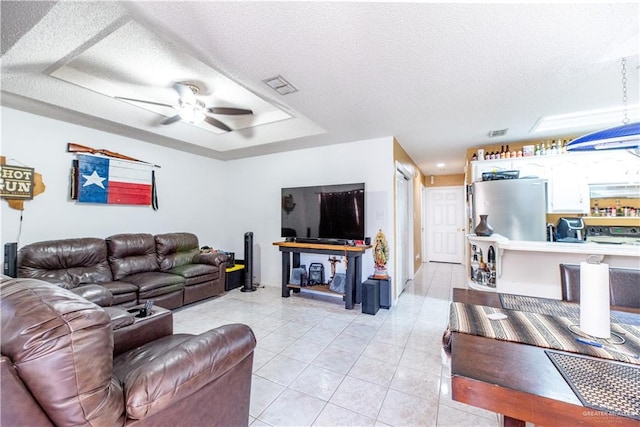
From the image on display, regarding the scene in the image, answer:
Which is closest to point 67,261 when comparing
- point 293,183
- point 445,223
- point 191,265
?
point 191,265

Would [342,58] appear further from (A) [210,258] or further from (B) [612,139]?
(A) [210,258]

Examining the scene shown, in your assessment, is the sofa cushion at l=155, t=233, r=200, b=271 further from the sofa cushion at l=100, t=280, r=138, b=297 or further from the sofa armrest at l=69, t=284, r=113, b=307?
the sofa armrest at l=69, t=284, r=113, b=307

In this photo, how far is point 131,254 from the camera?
12.3 ft

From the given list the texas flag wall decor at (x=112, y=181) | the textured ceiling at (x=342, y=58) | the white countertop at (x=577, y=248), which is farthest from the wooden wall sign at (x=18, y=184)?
the white countertop at (x=577, y=248)

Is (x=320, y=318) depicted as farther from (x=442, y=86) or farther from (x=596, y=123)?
(x=596, y=123)

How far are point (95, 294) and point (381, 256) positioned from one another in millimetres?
3248

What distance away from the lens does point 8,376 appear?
70 cm

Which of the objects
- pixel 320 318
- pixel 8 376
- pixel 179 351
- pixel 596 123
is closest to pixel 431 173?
pixel 596 123

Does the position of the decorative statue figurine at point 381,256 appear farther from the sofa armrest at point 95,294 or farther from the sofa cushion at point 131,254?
the sofa cushion at point 131,254

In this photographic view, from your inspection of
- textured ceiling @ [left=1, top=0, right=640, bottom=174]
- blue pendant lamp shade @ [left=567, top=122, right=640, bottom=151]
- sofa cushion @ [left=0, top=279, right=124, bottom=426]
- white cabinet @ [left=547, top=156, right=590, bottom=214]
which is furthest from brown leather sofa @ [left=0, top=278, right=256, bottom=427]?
white cabinet @ [left=547, top=156, right=590, bottom=214]

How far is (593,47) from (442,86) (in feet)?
3.13

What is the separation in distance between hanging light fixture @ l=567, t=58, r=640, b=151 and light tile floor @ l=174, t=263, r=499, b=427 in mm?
1465

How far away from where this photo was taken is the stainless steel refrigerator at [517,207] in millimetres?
3621

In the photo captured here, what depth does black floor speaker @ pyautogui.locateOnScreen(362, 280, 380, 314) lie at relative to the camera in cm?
342
